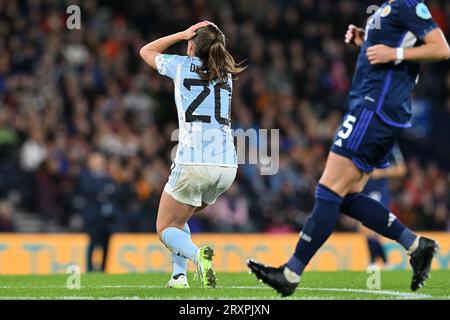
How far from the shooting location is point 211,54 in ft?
25.4

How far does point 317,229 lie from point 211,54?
6.46ft

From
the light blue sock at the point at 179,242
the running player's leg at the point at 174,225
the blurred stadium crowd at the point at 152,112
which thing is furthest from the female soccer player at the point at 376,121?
the blurred stadium crowd at the point at 152,112

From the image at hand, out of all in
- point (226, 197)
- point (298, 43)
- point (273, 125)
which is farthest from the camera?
point (298, 43)

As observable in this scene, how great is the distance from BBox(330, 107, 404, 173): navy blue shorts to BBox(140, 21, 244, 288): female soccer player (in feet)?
4.80

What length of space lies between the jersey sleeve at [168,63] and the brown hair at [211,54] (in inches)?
7.1

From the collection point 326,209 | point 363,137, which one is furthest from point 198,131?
point 363,137

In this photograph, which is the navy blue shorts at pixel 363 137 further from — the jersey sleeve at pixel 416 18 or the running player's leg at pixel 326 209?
the jersey sleeve at pixel 416 18

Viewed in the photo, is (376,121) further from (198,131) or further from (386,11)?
(198,131)

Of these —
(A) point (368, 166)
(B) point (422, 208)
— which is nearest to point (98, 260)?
(B) point (422, 208)

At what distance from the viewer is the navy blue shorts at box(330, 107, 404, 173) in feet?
21.1

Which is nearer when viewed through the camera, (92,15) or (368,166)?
(368,166)

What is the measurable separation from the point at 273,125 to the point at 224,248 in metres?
3.80

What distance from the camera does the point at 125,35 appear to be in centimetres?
1966
